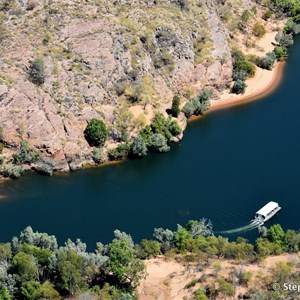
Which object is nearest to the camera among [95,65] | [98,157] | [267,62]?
[98,157]

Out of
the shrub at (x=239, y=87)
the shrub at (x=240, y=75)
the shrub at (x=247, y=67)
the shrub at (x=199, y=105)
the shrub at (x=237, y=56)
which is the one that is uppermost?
the shrub at (x=237, y=56)

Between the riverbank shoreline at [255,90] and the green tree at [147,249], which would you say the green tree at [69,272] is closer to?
the green tree at [147,249]

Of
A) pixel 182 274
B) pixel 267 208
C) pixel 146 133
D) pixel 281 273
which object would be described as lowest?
pixel 182 274

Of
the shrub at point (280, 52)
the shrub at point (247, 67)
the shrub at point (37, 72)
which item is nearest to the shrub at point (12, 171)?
the shrub at point (37, 72)

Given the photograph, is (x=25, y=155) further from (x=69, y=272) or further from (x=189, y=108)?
(x=69, y=272)

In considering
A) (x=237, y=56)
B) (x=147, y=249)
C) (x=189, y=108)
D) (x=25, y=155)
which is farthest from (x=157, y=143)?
(x=237, y=56)

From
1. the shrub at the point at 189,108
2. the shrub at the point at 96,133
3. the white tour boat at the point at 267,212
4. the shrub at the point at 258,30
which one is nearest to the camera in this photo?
the white tour boat at the point at 267,212

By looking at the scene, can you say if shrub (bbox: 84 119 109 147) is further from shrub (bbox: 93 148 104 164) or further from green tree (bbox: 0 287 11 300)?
green tree (bbox: 0 287 11 300)
